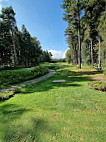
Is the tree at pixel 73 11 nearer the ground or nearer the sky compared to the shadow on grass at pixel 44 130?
nearer the sky

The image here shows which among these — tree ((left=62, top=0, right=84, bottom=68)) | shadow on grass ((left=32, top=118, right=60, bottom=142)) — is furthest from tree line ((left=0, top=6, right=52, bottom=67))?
shadow on grass ((left=32, top=118, right=60, bottom=142))

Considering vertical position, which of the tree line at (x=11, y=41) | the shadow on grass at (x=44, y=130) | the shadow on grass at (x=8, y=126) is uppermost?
the tree line at (x=11, y=41)

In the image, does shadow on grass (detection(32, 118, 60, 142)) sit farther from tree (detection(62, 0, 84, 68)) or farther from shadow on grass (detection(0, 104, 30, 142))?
tree (detection(62, 0, 84, 68))

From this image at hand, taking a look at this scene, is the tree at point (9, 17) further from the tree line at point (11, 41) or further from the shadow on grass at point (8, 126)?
the shadow on grass at point (8, 126)

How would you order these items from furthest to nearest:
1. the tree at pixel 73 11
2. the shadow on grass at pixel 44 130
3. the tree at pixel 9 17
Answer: the tree at pixel 9 17, the tree at pixel 73 11, the shadow on grass at pixel 44 130

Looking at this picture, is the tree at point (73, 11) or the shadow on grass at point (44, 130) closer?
the shadow on grass at point (44, 130)

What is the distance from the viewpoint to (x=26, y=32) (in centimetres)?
2155

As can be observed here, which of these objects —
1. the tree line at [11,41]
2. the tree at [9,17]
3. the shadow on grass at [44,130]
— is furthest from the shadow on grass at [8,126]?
the tree at [9,17]

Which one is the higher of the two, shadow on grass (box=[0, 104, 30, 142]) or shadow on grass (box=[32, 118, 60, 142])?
shadow on grass (box=[32, 118, 60, 142])

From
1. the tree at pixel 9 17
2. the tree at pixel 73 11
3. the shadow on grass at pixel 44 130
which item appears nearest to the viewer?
the shadow on grass at pixel 44 130

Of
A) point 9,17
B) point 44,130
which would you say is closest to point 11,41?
point 9,17

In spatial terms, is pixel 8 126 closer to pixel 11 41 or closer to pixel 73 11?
pixel 73 11

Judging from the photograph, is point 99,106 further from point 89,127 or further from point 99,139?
point 99,139

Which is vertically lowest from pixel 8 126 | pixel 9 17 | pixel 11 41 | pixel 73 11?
pixel 8 126
